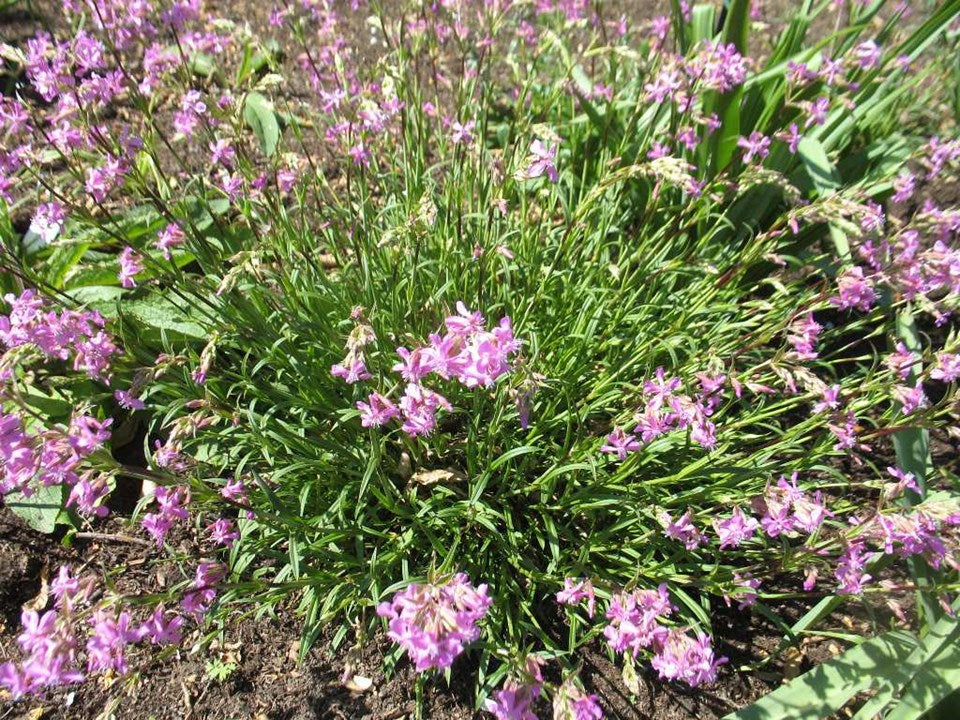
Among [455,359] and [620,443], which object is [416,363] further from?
[620,443]

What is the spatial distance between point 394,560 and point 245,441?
0.75 metres

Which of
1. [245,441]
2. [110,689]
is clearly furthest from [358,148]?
[110,689]

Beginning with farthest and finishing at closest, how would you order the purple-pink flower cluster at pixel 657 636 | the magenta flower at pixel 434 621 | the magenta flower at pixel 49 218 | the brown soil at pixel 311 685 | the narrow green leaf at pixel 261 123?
the narrow green leaf at pixel 261 123 → the brown soil at pixel 311 685 → the magenta flower at pixel 49 218 → the purple-pink flower cluster at pixel 657 636 → the magenta flower at pixel 434 621

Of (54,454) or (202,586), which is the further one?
(202,586)

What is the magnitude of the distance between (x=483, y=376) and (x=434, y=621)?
1.97ft

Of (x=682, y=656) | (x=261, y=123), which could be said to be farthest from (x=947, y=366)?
(x=261, y=123)

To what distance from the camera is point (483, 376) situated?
5.83ft

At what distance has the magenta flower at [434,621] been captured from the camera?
159 centimetres

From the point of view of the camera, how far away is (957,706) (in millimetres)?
2359

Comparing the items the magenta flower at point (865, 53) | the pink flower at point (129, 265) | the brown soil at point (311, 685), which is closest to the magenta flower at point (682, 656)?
the brown soil at point (311, 685)

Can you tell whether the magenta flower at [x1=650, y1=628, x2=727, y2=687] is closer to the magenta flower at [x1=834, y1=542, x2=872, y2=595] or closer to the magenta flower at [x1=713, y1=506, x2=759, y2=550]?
the magenta flower at [x1=713, y1=506, x2=759, y2=550]

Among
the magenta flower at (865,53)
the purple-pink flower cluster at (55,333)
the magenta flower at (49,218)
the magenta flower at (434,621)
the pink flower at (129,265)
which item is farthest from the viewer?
the magenta flower at (865,53)

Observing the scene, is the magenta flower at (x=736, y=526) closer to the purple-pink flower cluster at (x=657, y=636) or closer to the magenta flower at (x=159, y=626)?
the purple-pink flower cluster at (x=657, y=636)

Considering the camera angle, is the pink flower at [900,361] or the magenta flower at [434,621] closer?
the magenta flower at [434,621]
